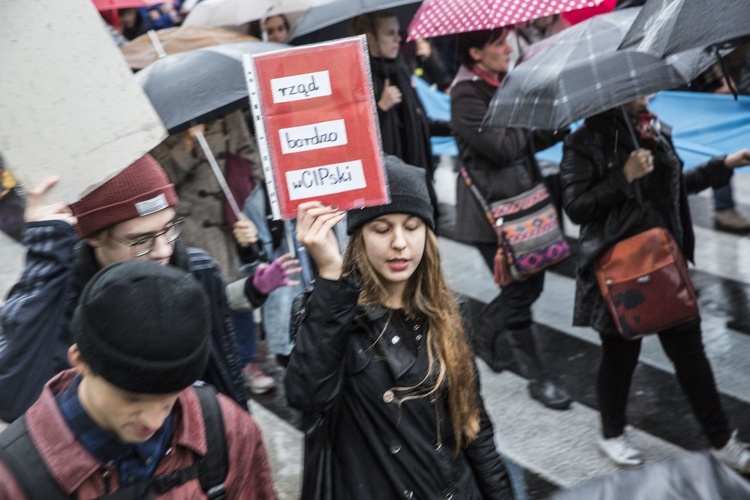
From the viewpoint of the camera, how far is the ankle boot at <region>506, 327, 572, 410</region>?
234 inches

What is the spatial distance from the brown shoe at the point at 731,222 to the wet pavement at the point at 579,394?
14 cm

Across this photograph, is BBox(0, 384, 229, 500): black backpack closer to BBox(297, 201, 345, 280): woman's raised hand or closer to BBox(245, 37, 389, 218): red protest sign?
BBox(297, 201, 345, 280): woman's raised hand

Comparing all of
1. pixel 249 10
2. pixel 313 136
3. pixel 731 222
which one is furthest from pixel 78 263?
pixel 731 222

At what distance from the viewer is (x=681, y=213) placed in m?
5.06

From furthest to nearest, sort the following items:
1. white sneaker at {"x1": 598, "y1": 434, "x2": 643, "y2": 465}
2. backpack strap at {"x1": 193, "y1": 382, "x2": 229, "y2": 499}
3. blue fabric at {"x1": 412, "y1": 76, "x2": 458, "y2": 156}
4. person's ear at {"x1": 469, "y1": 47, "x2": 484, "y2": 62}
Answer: blue fabric at {"x1": 412, "y1": 76, "x2": 458, "y2": 156} < person's ear at {"x1": 469, "y1": 47, "x2": 484, "y2": 62} < white sneaker at {"x1": 598, "y1": 434, "x2": 643, "y2": 465} < backpack strap at {"x1": 193, "y1": 382, "x2": 229, "y2": 499}

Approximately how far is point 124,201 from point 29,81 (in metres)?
0.50

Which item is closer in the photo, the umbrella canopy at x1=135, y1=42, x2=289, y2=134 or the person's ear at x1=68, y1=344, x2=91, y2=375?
the person's ear at x1=68, y1=344, x2=91, y2=375

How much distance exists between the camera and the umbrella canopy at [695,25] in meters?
3.81

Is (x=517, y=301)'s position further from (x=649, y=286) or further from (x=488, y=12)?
(x=488, y=12)

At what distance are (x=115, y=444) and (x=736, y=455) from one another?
3.63 meters

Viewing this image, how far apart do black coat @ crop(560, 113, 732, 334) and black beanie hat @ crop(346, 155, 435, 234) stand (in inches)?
74.0

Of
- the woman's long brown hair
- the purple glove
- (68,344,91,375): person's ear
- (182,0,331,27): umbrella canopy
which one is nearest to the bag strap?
(182,0,331,27): umbrella canopy

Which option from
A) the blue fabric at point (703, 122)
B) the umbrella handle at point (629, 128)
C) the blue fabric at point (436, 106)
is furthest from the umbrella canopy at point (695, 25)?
the blue fabric at point (436, 106)

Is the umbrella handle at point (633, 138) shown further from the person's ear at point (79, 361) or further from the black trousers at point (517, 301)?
the person's ear at point (79, 361)
